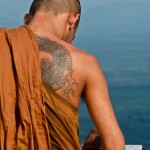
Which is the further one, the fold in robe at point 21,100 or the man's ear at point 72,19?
the man's ear at point 72,19

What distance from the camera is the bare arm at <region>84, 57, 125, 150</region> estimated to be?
9.74 ft

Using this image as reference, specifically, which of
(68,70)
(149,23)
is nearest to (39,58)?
(68,70)

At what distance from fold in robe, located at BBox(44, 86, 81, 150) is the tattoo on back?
0.15 ft

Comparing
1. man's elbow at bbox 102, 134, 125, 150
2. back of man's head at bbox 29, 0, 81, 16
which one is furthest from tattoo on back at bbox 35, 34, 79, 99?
man's elbow at bbox 102, 134, 125, 150

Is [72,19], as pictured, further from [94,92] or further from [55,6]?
[94,92]

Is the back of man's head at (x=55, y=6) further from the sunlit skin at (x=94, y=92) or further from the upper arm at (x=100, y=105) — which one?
the upper arm at (x=100, y=105)

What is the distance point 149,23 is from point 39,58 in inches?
3724

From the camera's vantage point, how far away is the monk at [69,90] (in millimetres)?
2967

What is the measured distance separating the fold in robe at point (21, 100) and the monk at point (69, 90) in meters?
0.05

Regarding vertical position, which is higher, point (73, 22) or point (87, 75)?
point (73, 22)

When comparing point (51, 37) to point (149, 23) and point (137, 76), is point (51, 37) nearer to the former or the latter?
point (137, 76)

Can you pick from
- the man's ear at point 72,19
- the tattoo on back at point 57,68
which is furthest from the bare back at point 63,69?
the man's ear at point 72,19

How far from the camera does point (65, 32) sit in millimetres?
3174

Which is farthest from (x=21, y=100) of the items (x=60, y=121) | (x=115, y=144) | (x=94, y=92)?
(x=115, y=144)
